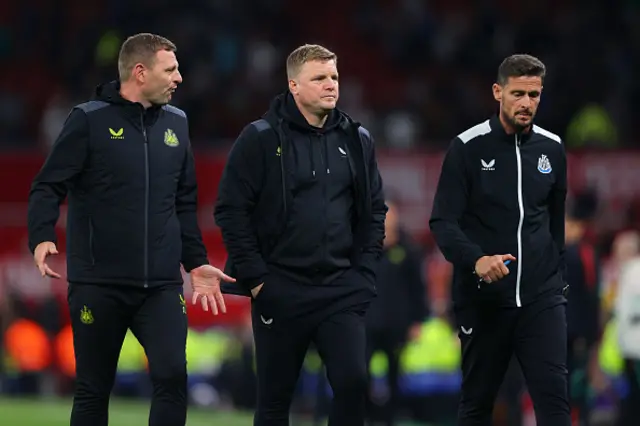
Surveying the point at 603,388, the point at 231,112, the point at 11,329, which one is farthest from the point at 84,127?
the point at 231,112

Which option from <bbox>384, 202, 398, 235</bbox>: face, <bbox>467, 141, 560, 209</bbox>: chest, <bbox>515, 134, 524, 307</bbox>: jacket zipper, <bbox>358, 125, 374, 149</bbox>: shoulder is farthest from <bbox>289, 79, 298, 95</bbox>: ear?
<bbox>384, 202, 398, 235</bbox>: face

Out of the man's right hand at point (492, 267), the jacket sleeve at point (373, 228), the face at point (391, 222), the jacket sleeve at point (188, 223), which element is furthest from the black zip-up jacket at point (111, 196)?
the face at point (391, 222)

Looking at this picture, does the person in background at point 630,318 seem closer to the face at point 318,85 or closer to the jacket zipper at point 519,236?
the jacket zipper at point 519,236

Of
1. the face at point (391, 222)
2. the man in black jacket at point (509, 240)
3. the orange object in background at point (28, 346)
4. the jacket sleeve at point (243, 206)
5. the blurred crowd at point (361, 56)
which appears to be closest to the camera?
the jacket sleeve at point (243, 206)

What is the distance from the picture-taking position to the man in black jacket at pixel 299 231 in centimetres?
888

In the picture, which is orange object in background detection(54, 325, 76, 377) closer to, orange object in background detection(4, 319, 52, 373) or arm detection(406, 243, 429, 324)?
orange object in background detection(4, 319, 52, 373)

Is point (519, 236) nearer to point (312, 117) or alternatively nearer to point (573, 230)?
point (312, 117)

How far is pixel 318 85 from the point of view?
352 inches

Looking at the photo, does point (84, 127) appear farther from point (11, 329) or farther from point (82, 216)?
point (11, 329)

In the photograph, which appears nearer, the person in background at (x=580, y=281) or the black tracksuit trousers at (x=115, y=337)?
the black tracksuit trousers at (x=115, y=337)

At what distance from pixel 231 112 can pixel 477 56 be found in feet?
13.5

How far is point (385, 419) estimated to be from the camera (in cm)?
1452

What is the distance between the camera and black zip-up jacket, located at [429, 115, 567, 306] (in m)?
9.29

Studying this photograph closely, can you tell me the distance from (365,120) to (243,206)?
52.4 feet
